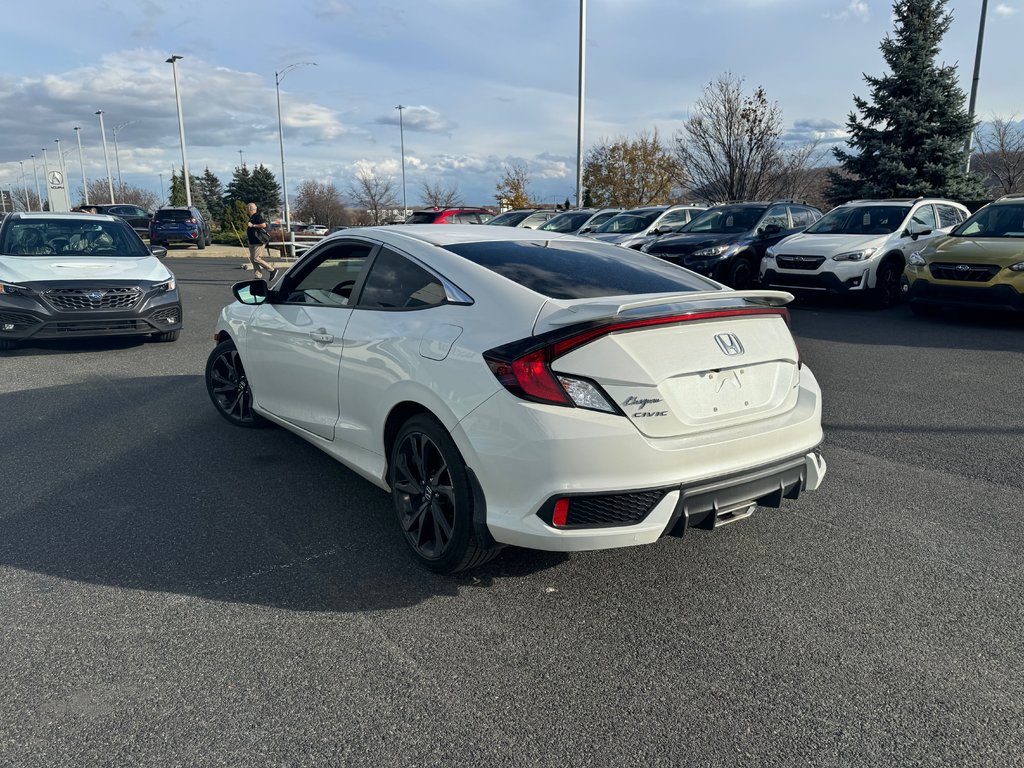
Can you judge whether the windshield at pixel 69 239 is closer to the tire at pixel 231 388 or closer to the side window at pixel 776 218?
the tire at pixel 231 388

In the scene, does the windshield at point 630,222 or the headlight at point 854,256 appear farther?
the windshield at point 630,222

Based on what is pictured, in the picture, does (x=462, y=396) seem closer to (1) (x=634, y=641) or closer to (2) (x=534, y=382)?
(2) (x=534, y=382)

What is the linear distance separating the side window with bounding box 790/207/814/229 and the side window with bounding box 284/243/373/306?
517 inches

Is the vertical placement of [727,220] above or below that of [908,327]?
above

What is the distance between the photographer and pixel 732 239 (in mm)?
14227

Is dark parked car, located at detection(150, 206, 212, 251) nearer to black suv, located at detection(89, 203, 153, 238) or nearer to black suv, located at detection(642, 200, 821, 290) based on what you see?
black suv, located at detection(89, 203, 153, 238)

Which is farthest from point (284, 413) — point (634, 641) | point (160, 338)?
point (160, 338)

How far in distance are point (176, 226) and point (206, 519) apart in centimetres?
2965

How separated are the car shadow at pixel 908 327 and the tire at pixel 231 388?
737 cm

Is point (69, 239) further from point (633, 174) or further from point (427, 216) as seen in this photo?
point (633, 174)

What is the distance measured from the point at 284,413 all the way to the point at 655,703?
3140 mm

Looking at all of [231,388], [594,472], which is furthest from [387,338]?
[231,388]

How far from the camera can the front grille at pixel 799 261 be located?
12562 mm

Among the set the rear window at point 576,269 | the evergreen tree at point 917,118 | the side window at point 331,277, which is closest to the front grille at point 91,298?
the side window at point 331,277
